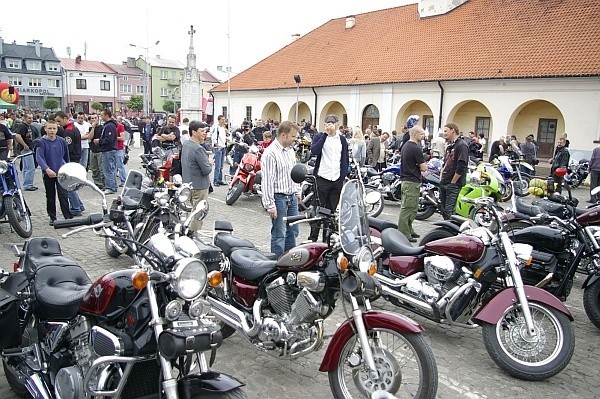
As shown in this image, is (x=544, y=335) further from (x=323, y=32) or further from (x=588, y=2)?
(x=323, y=32)

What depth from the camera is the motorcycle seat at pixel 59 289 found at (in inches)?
119

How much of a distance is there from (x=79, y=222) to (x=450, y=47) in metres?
27.4

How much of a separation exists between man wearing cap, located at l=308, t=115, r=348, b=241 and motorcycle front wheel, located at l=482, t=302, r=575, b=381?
3723 mm

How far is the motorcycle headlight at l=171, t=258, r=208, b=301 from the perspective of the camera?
96.0 inches

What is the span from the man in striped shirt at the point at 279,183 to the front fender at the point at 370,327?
2612 mm

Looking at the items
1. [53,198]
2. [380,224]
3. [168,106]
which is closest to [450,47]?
[53,198]

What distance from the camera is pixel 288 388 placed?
3834 millimetres

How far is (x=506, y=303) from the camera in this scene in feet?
13.7

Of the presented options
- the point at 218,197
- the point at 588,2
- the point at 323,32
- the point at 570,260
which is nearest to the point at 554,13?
the point at 588,2

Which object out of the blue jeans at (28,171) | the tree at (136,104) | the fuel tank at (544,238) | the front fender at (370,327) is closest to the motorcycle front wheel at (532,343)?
the front fender at (370,327)

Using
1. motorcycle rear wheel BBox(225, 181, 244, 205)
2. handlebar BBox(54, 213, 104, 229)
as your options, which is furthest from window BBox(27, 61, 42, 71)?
handlebar BBox(54, 213, 104, 229)

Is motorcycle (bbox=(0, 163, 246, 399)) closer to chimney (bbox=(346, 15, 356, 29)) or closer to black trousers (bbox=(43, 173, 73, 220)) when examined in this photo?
black trousers (bbox=(43, 173, 73, 220))

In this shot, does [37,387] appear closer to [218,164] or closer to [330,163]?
[330,163]

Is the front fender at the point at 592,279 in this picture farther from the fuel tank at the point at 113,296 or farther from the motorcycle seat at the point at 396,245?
the fuel tank at the point at 113,296
